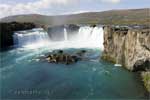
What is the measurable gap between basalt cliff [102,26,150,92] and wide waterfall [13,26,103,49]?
9.91 m

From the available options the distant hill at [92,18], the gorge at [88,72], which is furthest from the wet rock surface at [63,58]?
the distant hill at [92,18]

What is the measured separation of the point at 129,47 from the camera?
835 inches

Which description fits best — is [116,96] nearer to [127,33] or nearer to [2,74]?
[127,33]

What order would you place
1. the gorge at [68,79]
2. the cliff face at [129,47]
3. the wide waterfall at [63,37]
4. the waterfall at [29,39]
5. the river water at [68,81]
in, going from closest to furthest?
the river water at [68,81] < the gorge at [68,79] < the cliff face at [129,47] < the wide waterfall at [63,37] < the waterfall at [29,39]

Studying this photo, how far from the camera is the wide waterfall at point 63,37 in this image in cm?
3650

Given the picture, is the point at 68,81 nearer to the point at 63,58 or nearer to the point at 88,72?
the point at 88,72

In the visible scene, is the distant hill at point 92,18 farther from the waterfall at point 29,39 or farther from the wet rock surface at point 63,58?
the wet rock surface at point 63,58

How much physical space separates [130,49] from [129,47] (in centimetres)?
25

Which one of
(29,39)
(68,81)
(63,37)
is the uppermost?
(29,39)

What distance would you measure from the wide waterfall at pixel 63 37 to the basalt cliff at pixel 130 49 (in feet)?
32.5

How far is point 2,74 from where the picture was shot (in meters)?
22.0

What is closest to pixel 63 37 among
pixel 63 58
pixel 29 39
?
pixel 29 39

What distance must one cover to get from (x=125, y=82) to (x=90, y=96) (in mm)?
4039

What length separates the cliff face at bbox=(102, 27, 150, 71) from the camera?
63.5ft
